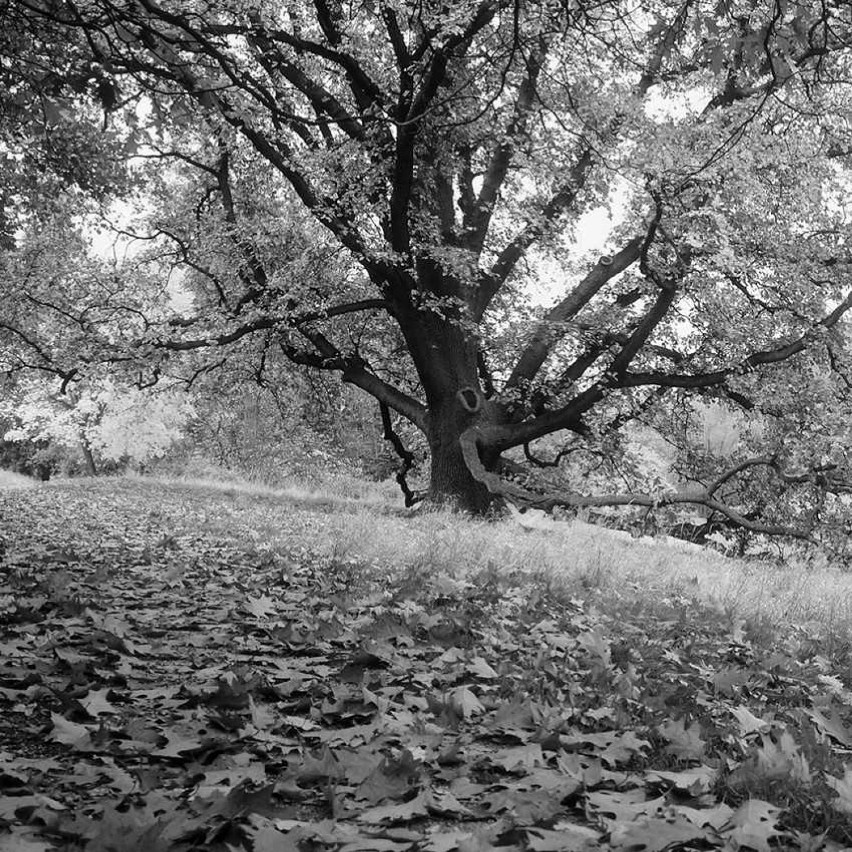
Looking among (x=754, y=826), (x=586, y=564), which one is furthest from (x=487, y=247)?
(x=754, y=826)

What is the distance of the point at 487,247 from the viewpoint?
16.7 meters

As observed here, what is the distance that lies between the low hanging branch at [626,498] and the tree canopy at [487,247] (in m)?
0.06

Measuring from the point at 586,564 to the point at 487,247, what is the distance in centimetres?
985

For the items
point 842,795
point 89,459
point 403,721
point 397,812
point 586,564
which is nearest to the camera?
point 397,812

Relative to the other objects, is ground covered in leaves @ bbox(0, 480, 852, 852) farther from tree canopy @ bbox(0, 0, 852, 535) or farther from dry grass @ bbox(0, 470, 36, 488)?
dry grass @ bbox(0, 470, 36, 488)

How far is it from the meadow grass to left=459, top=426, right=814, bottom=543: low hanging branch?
56 centimetres

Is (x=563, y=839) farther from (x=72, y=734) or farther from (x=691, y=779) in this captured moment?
(x=72, y=734)

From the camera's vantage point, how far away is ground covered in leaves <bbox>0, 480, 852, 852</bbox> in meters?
2.38

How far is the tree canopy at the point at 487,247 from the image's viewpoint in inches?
476

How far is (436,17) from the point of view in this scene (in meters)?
10.3

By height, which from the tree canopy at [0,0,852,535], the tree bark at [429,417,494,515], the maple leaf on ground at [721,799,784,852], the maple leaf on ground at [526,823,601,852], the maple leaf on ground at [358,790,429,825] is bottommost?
the maple leaf on ground at [358,790,429,825]

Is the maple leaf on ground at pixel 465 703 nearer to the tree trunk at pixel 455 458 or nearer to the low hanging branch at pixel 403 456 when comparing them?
the tree trunk at pixel 455 458

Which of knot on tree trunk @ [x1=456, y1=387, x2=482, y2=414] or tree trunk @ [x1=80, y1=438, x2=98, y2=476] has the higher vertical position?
knot on tree trunk @ [x1=456, y1=387, x2=482, y2=414]

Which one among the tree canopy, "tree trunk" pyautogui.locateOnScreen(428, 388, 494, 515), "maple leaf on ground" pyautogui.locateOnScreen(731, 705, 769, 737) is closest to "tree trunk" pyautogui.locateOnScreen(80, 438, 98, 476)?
the tree canopy
